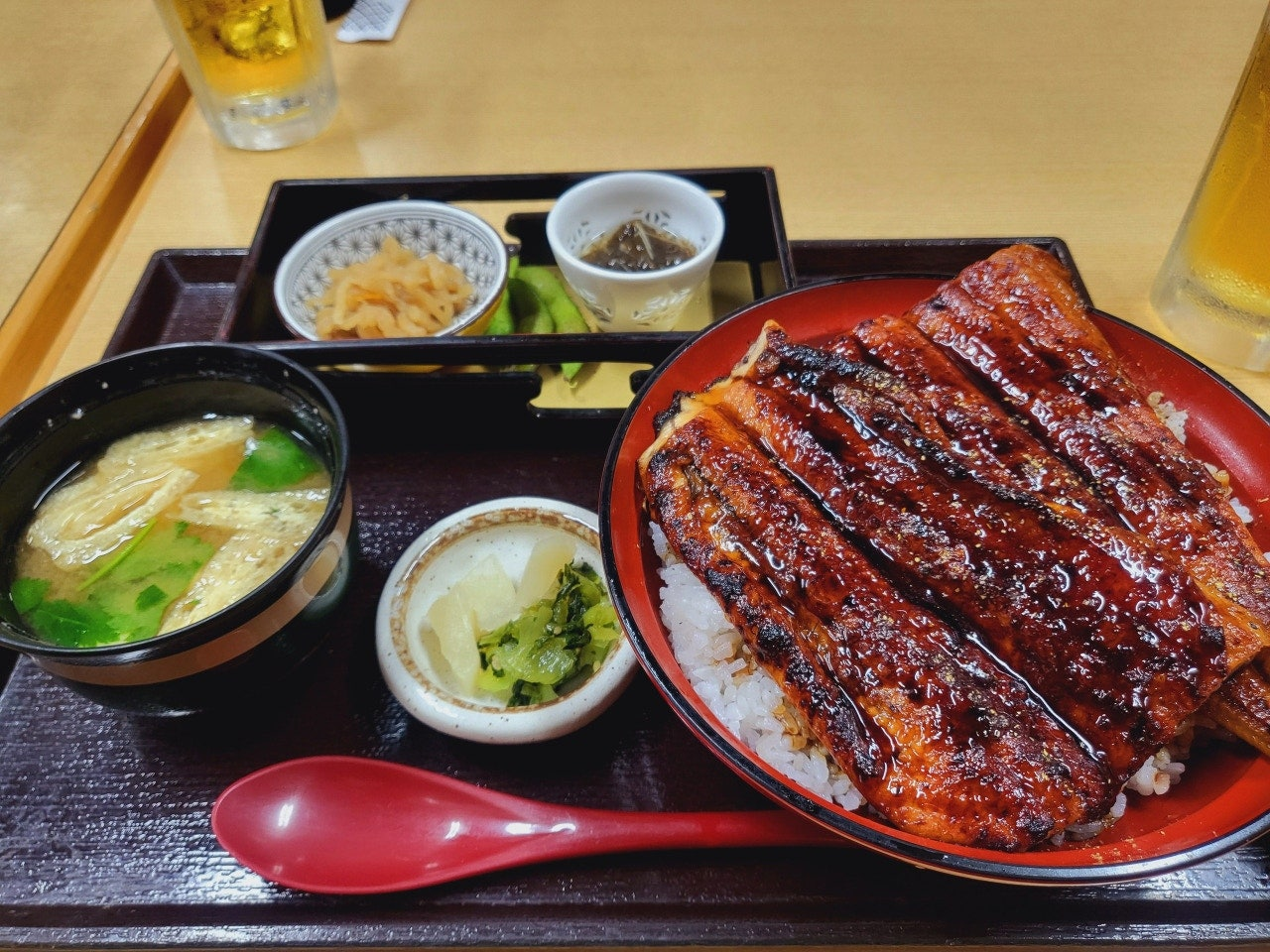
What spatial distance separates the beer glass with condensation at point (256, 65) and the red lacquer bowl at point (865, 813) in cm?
193

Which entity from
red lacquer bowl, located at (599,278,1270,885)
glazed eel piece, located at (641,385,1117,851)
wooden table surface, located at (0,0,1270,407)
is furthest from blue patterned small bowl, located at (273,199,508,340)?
glazed eel piece, located at (641,385,1117,851)

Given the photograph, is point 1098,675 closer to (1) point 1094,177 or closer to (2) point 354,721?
(2) point 354,721

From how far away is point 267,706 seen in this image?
4.77ft

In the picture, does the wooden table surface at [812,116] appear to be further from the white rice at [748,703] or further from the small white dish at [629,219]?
the white rice at [748,703]

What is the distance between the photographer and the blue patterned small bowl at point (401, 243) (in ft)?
6.48

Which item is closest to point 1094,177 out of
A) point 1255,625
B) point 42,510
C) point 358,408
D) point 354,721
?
point 1255,625

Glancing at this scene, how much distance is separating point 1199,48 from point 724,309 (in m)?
2.31

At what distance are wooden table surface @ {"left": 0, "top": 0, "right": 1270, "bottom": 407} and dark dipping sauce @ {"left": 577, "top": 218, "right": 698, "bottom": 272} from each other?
0.44 meters

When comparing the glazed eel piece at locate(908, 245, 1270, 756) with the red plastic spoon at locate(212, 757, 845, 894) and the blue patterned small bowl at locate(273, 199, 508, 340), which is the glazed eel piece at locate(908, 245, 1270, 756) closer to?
the red plastic spoon at locate(212, 757, 845, 894)

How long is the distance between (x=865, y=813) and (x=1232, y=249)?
1628 millimetres

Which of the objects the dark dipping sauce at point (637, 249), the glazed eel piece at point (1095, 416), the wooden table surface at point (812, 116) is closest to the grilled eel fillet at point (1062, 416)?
the glazed eel piece at point (1095, 416)

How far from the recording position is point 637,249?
209 centimetres

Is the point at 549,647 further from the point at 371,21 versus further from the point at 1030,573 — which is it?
the point at 371,21

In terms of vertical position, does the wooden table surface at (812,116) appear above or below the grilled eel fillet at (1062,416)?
below
